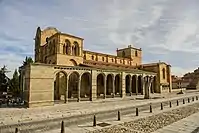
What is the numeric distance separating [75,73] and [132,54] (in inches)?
1114

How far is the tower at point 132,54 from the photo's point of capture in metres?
53.3

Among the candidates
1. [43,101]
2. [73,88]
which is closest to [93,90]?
[73,88]

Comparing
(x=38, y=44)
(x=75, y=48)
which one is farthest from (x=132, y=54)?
(x=38, y=44)

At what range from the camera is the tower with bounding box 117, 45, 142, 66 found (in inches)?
2098

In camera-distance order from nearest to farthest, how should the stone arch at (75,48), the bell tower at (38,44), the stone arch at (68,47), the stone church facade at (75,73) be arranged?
the stone church facade at (75,73), the stone arch at (68,47), the stone arch at (75,48), the bell tower at (38,44)

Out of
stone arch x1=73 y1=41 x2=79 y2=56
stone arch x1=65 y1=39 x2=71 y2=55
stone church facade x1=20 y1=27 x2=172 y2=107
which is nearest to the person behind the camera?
stone church facade x1=20 y1=27 x2=172 y2=107

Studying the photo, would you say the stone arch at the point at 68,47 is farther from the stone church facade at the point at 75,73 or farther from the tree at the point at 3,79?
the tree at the point at 3,79

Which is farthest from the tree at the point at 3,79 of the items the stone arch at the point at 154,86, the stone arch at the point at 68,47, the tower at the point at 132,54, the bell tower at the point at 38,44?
the stone arch at the point at 154,86

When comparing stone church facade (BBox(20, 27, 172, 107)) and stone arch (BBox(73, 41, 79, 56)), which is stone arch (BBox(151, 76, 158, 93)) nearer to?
stone church facade (BBox(20, 27, 172, 107))

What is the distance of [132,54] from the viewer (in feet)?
175

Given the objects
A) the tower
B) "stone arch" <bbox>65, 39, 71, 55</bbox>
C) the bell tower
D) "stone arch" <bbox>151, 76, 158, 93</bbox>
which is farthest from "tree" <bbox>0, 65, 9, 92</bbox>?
"stone arch" <bbox>151, 76, 158, 93</bbox>

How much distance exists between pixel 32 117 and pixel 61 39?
19102 millimetres

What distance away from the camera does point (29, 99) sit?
22.2 metres

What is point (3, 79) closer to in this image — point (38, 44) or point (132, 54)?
point (38, 44)
